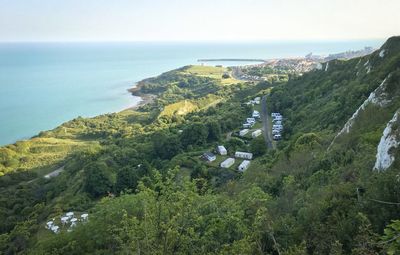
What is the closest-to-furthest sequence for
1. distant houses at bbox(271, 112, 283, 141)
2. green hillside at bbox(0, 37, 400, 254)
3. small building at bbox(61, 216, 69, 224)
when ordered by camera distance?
green hillside at bbox(0, 37, 400, 254) < small building at bbox(61, 216, 69, 224) < distant houses at bbox(271, 112, 283, 141)

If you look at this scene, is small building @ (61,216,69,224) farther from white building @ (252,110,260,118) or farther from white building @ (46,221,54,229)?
white building @ (252,110,260,118)

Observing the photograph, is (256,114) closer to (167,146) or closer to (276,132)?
(276,132)

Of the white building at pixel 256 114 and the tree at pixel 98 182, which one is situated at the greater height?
the white building at pixel 256 114

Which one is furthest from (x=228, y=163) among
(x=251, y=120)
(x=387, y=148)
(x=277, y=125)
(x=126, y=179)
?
(x=387, y=148)

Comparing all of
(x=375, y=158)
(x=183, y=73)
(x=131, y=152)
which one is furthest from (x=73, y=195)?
(x=183, y=73)

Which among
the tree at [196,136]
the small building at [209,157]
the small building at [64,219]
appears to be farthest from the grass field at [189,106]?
the small building at [64,219]

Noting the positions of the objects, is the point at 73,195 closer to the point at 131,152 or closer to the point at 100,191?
the point at 100,191

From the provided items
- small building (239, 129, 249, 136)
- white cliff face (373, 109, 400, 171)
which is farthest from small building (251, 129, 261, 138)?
white cliff face (373, 109, 400, 171)

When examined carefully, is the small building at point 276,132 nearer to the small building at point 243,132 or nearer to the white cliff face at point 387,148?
the small building at point 243,132

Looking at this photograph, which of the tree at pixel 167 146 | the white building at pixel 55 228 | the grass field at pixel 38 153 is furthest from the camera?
the grass field at pixel 38 153
